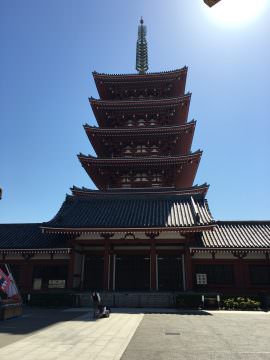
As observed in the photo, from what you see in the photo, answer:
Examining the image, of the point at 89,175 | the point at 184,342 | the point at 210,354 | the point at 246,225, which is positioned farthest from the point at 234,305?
the point at 89,175

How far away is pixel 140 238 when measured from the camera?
903 inches

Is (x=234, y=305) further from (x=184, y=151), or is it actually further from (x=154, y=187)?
(x=184, y=151)

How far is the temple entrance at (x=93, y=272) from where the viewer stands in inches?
951

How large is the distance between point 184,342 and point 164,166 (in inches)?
780

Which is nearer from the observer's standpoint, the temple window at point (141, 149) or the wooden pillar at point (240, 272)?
the wooden pillar at point (240, 272)

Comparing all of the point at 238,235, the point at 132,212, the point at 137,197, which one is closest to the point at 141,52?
the point at 137,197

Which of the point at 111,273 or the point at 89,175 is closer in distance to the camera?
the point at 111,273

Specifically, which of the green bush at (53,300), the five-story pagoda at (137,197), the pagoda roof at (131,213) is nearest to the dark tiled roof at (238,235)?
the five-story pagoda at (137,197)

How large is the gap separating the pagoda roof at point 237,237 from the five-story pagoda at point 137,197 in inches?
51.9

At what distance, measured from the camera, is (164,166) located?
94.0 ft

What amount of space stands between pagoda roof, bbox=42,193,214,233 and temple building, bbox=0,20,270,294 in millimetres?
73

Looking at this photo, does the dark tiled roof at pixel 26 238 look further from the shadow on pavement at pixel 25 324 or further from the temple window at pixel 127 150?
the temple window at pixel 127 150

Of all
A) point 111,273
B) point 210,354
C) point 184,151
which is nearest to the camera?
point 210,354

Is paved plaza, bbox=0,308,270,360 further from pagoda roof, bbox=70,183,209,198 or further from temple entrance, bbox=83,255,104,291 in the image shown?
pagoda roof, bbox=70,183,209,198
